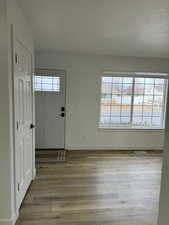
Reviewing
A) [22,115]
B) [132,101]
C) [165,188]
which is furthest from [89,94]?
[165,188]

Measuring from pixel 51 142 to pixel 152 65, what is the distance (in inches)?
127

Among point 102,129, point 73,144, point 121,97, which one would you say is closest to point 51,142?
point 73,144

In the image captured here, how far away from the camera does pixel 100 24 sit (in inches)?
95.1

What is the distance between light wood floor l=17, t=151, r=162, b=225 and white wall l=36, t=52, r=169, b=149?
64 centimetres

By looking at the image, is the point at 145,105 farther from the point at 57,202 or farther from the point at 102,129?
the point at 57,202

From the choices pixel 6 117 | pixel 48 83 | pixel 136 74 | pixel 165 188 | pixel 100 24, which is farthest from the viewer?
pixel 136 74

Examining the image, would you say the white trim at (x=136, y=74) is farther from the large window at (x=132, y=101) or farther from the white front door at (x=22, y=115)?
the white front door at (x=22, y=115)

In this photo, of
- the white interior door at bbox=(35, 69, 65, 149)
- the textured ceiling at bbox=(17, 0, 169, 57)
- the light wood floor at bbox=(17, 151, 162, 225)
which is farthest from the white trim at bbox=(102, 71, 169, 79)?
the light wood floor at bbox=(17, 151, 162, 225)

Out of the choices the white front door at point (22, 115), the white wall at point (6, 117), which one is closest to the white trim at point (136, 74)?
the white front door at point (22, 115)

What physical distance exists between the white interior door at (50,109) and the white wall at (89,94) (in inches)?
6.2

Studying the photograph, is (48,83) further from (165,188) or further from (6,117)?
(165,188)

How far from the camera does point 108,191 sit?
106 inches

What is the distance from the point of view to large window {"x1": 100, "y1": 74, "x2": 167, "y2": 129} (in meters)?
4.59

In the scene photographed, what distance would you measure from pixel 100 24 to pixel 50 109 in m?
2.52
